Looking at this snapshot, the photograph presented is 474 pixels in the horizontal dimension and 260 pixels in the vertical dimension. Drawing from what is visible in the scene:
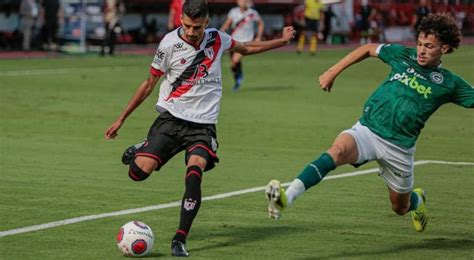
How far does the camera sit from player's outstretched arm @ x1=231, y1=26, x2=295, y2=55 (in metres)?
11.4

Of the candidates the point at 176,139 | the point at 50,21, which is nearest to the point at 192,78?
the point at 176,139

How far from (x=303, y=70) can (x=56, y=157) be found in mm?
20473

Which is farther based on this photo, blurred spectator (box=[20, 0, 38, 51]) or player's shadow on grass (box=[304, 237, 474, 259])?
blurred spectator (box=[20, 0, 38, 51])

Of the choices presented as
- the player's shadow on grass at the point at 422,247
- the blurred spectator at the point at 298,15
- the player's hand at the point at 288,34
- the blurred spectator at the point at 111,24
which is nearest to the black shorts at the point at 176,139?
the player's hand at the point at 288,34

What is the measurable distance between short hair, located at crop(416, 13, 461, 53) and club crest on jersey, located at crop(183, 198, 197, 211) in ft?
8.33

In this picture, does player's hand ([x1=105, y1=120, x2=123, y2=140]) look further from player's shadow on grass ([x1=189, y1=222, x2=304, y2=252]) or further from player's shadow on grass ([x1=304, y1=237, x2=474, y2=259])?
player's shadow on grass ([x1=304, y1=237, x2=474, y2=259])

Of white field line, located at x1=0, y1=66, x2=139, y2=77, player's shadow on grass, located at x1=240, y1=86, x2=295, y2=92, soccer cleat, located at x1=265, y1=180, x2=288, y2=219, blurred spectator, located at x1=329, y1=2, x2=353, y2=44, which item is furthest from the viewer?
blurred spectator, located at x1=329, y1=2, x2=353, y2=44

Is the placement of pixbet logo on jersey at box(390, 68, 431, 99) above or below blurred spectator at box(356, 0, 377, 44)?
above

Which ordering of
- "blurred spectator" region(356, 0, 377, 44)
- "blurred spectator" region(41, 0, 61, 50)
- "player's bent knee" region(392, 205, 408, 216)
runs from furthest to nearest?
"blurred spectator" region(356, 0, 377, 44) → "blurred spectator" region(41, 0, 61, 50) → "player's bent knee" region(392, 205, 408, 216)

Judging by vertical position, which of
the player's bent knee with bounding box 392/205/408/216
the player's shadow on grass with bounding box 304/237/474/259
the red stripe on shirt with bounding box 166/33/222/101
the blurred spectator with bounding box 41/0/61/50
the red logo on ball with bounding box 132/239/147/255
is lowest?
the blurred spectator with bounding box 41/0/61/50

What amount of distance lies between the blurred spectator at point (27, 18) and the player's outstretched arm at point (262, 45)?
102ft

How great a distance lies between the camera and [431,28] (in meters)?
10.5

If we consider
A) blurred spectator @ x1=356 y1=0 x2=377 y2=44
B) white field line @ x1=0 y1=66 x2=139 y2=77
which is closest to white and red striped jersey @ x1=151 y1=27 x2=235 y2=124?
white field line @ x1=0 y1=66 x2=139 y2=77

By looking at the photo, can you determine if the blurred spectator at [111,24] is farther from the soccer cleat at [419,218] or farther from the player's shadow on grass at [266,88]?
the soccer cleat at [419,218]
